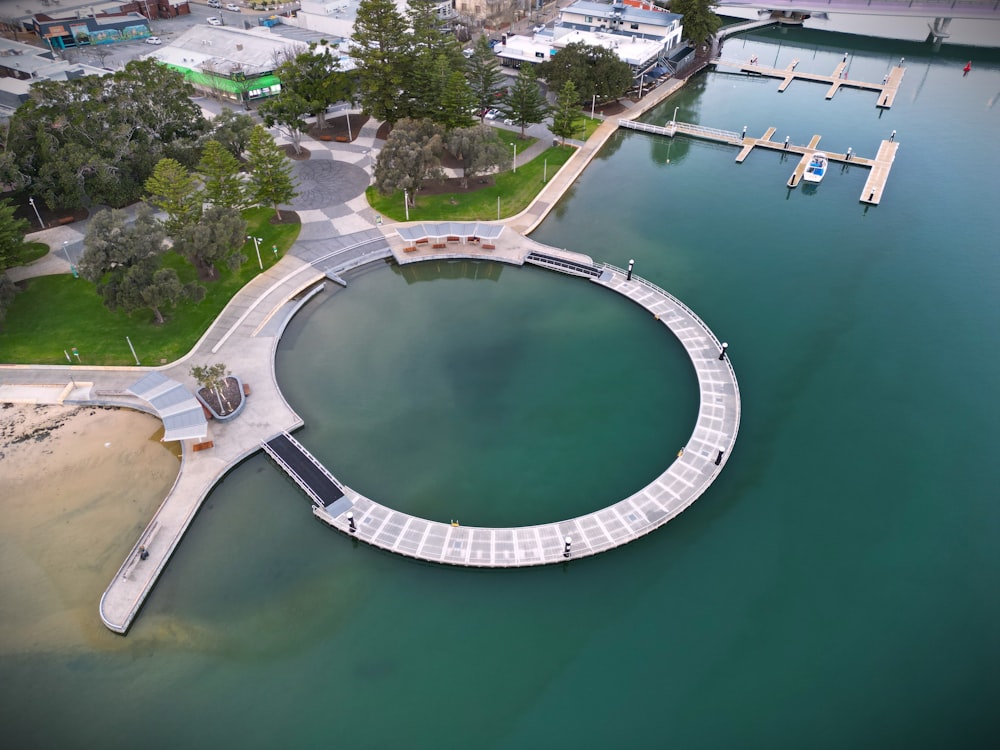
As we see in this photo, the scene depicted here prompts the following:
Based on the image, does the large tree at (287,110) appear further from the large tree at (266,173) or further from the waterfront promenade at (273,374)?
the large tree at (266,173)

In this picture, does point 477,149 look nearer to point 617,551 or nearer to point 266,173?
point 266,173

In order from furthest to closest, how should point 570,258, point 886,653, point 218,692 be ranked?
Result: 1. point 570,258
2. point 886,653
3. point 218,692

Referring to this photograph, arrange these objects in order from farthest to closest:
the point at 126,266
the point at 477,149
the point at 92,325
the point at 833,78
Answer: the point at 833,78 < the point at 477,149 < the point at 92,325 < the point at 126,266

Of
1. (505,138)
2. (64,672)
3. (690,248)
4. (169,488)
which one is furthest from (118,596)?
(505,138)

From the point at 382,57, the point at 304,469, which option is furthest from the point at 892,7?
the point at 304,469

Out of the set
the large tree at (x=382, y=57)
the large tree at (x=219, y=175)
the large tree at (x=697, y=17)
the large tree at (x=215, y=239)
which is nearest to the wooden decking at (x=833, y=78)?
the large tree at (x=697, y=17)

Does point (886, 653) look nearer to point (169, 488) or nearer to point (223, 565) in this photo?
point (223, 565)

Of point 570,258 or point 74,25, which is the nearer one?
point 570,258
